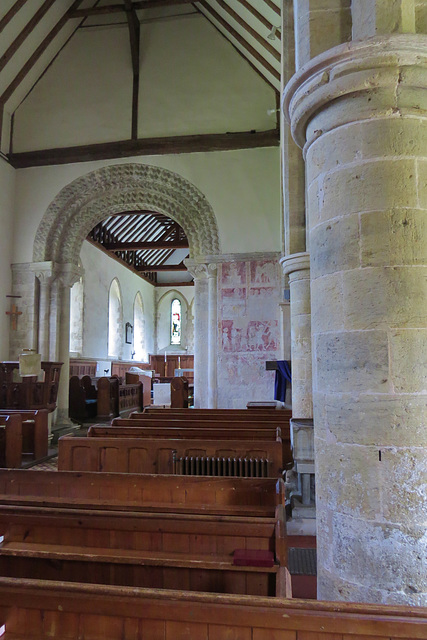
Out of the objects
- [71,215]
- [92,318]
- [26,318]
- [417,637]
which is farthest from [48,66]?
[417,637]

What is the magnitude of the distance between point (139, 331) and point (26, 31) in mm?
12985

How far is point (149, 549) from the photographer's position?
2.26 meters

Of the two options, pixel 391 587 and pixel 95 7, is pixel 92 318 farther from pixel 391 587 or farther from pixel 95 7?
pixel 391 587

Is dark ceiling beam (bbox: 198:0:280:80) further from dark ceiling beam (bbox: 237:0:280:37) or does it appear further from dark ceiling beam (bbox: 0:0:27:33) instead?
dark ceiling beam (bbox: 0:0:27:33)

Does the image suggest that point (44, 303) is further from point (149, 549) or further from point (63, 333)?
point (149, 549)

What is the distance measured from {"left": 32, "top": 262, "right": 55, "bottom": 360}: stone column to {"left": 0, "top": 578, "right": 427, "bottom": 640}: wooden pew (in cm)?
903

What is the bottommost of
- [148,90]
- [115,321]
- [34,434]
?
[34,434]

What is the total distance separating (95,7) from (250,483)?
10271 mm

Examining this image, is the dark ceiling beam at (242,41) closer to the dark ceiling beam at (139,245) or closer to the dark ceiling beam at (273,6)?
the dark ceiling beam at (273,6)

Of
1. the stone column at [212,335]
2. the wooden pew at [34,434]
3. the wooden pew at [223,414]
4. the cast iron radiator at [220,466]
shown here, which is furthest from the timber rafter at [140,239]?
the cast iron radiator at [220,466]

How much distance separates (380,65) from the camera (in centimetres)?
199

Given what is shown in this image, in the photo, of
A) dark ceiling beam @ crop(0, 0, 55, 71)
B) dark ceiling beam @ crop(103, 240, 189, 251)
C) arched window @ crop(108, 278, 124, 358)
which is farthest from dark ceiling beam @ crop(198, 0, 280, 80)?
arched window @ crop(108, 278, 124, 358)

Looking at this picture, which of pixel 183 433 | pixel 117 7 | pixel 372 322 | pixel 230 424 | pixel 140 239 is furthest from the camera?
pixel 140 239

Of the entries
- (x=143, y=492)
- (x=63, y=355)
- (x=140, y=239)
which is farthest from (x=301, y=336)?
(x=140, y=239)
